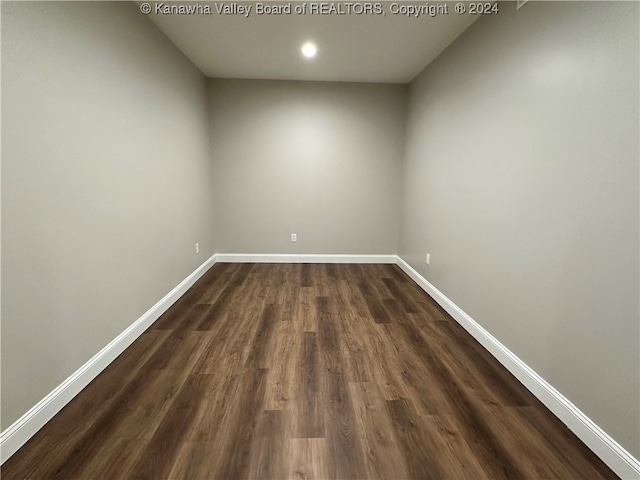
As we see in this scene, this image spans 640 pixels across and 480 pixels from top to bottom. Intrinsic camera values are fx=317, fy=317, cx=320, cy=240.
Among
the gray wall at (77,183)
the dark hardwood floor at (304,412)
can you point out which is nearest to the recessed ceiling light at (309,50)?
the gray wall at (77,183)

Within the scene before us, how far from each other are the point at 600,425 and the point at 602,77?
61.2 inches

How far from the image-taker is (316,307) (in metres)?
3.03

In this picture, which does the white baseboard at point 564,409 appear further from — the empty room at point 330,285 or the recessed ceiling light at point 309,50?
the recessed ceiling light at point 309,50

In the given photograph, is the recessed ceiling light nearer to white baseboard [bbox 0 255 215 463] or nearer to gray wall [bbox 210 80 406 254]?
gray wall [bbox 210 80 406 254]

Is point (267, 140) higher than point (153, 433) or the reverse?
higher

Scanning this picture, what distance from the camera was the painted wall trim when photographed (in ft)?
15.1

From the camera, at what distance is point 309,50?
123 inches

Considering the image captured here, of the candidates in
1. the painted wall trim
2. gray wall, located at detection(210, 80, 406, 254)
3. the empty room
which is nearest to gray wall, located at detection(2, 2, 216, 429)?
the empty room

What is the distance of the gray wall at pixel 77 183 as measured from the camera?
139 centimetres

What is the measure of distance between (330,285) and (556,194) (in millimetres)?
2423

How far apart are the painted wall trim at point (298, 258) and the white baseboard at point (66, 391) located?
185 cm

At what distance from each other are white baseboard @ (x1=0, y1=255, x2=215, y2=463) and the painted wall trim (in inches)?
73.0

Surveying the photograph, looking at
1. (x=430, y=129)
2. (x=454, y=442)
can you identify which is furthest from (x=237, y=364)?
(x=430, y=129)

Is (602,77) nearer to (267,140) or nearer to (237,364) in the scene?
(237,364)
